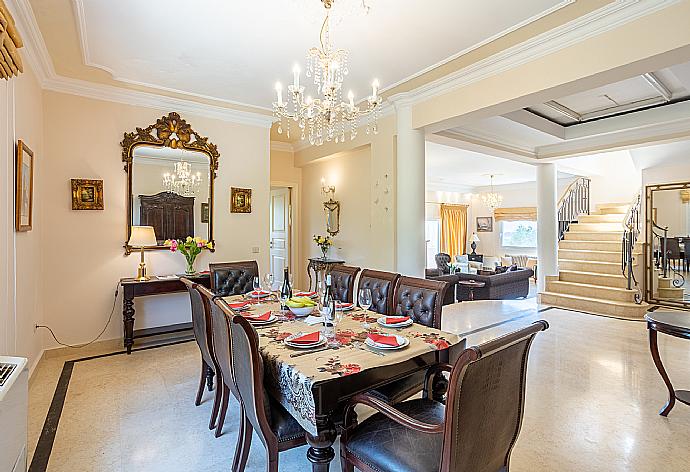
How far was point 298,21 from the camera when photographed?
280 centimetres

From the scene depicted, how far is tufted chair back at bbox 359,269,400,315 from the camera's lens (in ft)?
9.87

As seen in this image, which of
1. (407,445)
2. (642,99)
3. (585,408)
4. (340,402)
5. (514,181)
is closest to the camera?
(407,445)

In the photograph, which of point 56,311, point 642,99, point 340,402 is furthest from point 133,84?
point 642,99

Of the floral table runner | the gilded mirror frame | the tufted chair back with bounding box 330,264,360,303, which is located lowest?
the floral table runner

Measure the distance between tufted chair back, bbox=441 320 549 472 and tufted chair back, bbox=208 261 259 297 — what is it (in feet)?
9.48

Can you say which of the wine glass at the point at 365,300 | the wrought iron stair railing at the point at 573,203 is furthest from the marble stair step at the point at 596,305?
the wine glass at the point at 365,300

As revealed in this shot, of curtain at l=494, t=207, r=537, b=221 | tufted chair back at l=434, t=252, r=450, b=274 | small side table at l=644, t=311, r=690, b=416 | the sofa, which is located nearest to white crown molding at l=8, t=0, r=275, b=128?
the sofa

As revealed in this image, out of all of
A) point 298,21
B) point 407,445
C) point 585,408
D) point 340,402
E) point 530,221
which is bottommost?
point 585,408

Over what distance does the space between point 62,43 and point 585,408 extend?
16.8 ft

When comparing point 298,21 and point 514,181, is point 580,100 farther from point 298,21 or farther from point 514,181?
point 514,181

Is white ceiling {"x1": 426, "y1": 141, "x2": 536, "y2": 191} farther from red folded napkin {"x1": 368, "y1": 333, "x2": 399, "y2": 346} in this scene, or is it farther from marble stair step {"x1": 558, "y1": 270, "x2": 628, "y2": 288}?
red folded napkin {"x1": 368, "y1": 333, "x2": 399, "y2": 346}

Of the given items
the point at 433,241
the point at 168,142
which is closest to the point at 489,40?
the point at 168,142

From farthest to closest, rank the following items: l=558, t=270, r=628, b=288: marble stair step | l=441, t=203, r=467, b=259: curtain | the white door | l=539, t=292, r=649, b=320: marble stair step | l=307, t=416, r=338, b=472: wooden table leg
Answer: l=441, t=203, r=467, b=259: curtain, the white door, l=558, t=270, r=628, b=288: marble stair step, l=539, t=292, r=649, b=320: marble stair step, l=307, t=416, r=338, b=472: wooden table leg

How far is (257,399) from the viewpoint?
1671 millimetres
